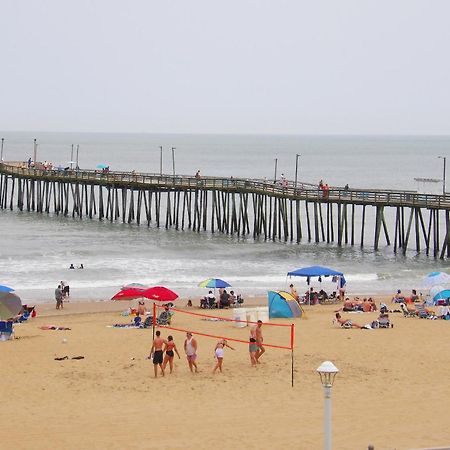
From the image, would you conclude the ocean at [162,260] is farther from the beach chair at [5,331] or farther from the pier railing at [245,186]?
the beach chair at [5,331]

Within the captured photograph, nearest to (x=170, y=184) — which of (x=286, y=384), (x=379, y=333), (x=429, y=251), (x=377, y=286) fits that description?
(x=429, y=251)

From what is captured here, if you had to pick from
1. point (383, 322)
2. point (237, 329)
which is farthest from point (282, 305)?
point (383, 322)

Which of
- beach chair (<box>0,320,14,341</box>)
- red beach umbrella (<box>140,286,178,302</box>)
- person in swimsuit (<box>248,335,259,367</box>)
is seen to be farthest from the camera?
red beach umbrella (<box>140,286,178,302</box>)

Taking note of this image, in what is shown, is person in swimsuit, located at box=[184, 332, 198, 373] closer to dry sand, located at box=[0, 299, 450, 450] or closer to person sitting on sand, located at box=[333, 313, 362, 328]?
dry sand, located at box=[0, 299, 450, 450]

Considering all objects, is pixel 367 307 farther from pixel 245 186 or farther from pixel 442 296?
pixel 245 186

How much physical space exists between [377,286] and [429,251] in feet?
36.5

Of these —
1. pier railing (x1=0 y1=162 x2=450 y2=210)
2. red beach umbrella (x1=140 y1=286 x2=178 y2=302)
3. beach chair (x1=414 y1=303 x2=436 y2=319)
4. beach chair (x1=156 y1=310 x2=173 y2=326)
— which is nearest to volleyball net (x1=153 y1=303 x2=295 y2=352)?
beach chair (x1=156 y1=310 x2=173 y2=326)

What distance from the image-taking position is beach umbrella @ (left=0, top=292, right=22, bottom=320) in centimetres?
2173

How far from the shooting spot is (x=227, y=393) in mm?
16688

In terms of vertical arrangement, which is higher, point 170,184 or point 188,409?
point 170,184

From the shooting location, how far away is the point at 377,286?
35.7 metres

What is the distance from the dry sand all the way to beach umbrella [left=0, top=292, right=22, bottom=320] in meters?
0.68

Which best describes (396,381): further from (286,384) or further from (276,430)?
(276,430)

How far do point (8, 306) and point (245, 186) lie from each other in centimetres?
2644
